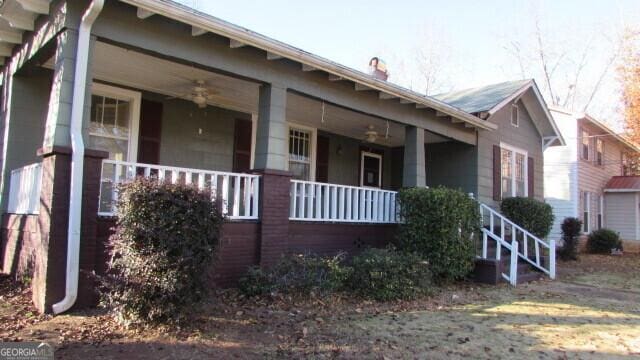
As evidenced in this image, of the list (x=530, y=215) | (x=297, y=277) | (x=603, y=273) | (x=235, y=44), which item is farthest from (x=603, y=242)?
(x=235, y=44)

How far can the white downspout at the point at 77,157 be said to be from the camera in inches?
213

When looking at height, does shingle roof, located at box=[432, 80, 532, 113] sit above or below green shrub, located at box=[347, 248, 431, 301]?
above

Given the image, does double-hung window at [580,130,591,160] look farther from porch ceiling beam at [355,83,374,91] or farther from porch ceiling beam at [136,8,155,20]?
porch ceiling beam at [136,8,155,20]

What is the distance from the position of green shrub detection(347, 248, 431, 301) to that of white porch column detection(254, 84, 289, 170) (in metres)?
2.10

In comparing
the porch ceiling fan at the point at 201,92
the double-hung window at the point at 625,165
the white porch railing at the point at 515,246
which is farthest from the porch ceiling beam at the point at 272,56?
the double-hung window at the point at 625,165

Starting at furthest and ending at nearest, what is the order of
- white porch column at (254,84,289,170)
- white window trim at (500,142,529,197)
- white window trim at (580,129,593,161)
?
white window trim at (580,129,593,161) → white window trim at (500,142,529,197) → white porch column at (254,84,289,170)

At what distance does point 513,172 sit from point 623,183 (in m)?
12.0

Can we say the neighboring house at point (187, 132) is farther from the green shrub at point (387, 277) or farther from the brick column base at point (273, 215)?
the green shrub at point (387, 277)

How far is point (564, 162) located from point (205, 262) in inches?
743

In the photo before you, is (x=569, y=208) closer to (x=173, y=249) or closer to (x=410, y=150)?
(x=410, y=150)

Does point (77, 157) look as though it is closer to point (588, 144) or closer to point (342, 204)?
point (342, 204)

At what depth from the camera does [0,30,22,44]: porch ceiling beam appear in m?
7.64

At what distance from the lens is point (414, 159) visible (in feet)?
34.5

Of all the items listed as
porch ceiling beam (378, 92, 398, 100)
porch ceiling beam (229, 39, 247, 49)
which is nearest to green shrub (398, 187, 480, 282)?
porch ceiling beam (378, 92, 398, 100)
